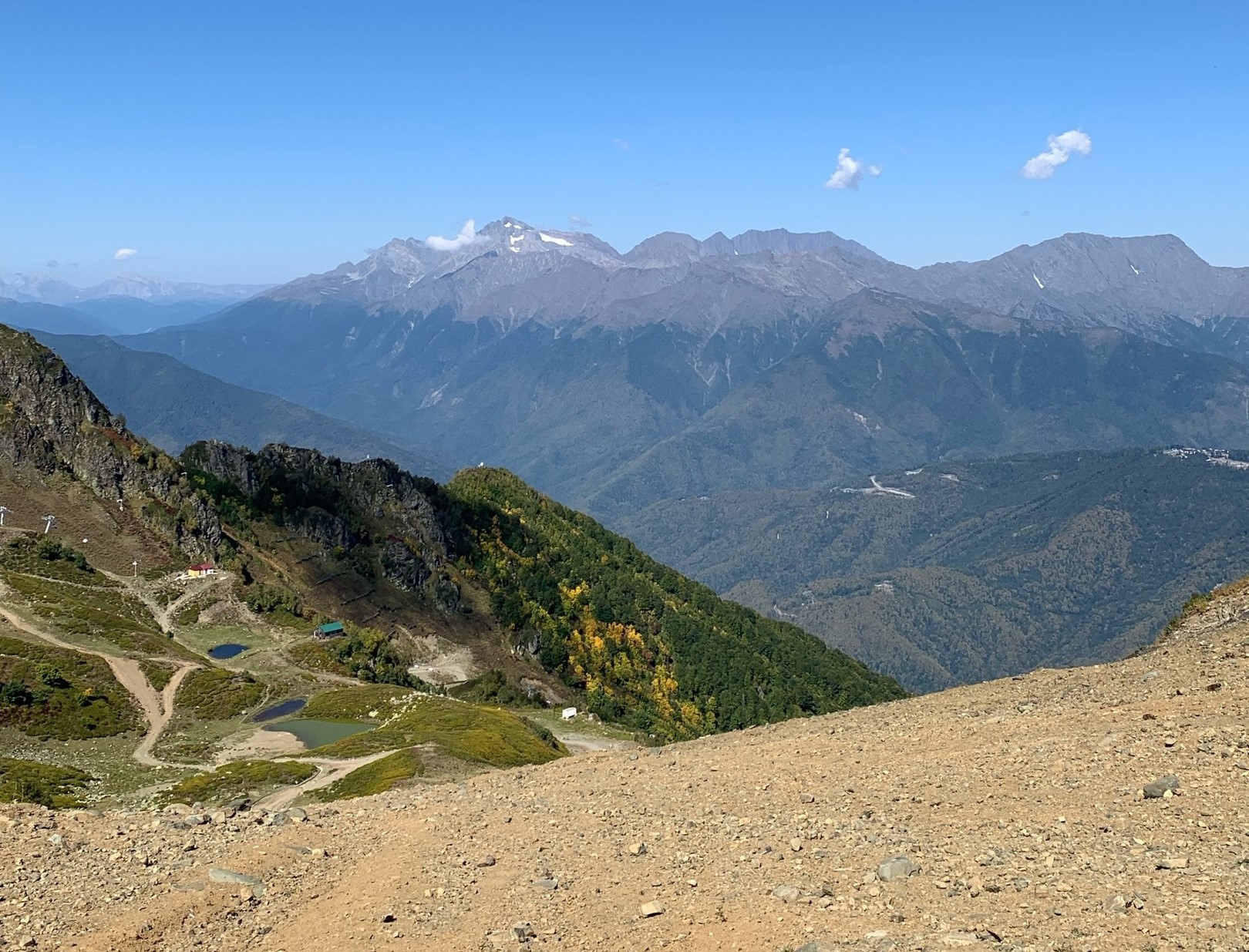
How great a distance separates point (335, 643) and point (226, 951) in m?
78.5

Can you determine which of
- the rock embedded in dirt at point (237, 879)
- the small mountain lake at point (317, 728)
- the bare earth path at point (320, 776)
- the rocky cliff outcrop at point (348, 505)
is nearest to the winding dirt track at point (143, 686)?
the small mountain lake at point (317, 728)

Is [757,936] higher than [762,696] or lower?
higher

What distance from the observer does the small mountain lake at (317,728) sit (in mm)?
68250

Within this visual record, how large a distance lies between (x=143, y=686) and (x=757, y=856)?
65.7 m

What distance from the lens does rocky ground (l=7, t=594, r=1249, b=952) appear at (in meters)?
19.7

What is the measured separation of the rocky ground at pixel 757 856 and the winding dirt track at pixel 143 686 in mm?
38602

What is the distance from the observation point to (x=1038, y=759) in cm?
2847

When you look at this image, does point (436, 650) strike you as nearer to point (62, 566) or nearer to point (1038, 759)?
point (62, 566)

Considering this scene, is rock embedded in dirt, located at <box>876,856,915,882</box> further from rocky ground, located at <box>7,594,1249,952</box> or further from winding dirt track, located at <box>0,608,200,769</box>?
winding dirt track, located at <box>0,608,200,769</box>

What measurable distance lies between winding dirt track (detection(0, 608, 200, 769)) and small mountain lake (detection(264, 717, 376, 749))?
775 centimetres

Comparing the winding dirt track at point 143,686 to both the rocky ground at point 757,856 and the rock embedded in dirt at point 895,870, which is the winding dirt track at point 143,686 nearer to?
the rocky ground at point 757,856

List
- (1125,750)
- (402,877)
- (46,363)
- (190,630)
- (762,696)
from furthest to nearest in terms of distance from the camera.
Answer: (762,696) < (46,363) < (190,630) < (1125,750) < (402,877)

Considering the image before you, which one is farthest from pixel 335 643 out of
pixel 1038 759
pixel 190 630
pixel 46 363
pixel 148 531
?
pixel 1038 759

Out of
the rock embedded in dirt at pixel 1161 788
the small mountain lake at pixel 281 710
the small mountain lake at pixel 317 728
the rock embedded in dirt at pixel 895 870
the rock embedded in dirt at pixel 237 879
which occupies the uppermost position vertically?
the rock embedded in dirt at pixel 1161 788
